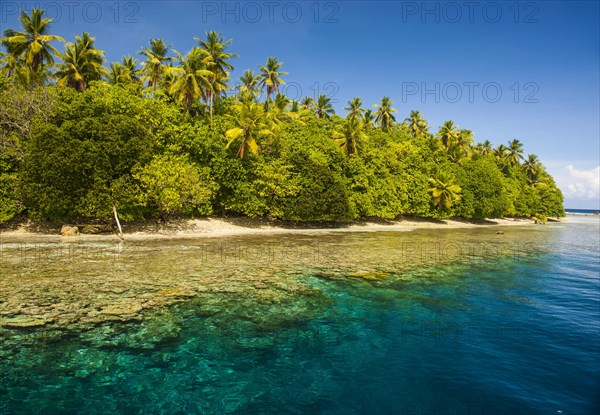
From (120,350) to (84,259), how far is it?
539 inches

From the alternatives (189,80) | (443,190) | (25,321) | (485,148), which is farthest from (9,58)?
(485,148)

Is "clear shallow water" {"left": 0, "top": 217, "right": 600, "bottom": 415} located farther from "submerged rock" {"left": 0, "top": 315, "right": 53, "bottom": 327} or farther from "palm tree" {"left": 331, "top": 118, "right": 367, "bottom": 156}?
"palm tree" {"left": 331, "top": 118, "right": 367, "bottom": 156}

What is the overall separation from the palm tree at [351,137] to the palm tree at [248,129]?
47.8 ft

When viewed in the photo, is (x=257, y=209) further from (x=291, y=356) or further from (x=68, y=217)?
(x=291, y=356)

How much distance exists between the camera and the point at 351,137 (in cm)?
5019

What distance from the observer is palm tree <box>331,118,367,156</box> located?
50.1 m

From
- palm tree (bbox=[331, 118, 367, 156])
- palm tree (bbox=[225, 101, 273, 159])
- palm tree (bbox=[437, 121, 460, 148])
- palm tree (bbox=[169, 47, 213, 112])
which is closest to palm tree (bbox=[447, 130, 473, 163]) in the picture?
palm tree (bbox=[437, 121, 460, 148])

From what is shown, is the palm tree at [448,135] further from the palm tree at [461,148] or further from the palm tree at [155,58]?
the palm tree at [155,58]

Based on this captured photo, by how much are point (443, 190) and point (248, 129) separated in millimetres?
36116

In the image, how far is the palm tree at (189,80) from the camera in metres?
37.5

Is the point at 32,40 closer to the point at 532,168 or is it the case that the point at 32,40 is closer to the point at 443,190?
the point at 443,190

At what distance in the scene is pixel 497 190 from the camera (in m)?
65.8

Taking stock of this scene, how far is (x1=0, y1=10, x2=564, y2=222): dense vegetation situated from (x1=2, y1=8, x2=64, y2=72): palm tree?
0.14 meters

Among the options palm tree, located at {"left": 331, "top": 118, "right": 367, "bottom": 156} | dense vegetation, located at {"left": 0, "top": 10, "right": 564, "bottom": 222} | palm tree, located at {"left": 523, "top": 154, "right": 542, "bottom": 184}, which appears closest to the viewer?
dense vegetation, located at {"left": 0, "top": 10, "right": 564, "bottom": 222}
